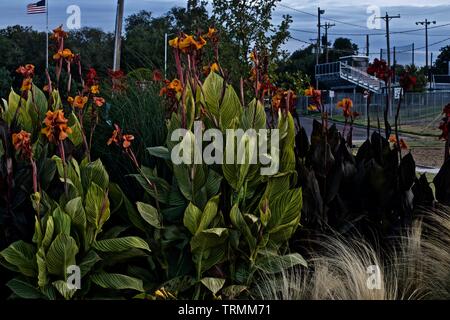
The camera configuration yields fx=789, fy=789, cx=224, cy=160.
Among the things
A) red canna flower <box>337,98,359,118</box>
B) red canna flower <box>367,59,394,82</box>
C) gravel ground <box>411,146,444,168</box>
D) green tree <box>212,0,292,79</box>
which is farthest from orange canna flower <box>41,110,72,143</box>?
gravel ground <box>411,146,444,168</box>

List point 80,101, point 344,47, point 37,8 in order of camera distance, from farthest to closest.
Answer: point 344,47
point 37,8
point 80,101

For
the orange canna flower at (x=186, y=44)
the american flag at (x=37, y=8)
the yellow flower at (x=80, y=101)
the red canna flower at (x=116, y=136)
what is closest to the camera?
the red canna flower at (x=116, y=136)

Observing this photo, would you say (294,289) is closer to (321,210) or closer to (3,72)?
(321,210)

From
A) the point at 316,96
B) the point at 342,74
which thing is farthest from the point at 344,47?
the point at 316,96

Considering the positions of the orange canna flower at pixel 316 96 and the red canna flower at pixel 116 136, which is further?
the orange canna flower at pixel 316 96

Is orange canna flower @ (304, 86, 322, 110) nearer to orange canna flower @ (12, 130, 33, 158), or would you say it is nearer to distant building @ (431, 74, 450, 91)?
orange canna flower @ (12, 130, 33, 158)

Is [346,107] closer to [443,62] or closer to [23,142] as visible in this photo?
[23,142]

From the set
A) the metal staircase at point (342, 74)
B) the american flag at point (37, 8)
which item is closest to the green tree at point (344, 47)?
the metal staircase at point (342, 74)

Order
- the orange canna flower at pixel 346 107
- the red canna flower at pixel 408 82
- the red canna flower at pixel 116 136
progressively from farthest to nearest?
the orange canna flower at pixel 346 107
the red canna flower at pixel 408 82
the red canna flower at pixel 116 136

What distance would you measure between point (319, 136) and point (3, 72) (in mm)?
38901

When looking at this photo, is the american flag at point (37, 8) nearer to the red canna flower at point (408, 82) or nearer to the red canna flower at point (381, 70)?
the red canna flower at point (381, 70)

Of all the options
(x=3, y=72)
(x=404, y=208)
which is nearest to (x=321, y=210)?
(x=404, y=208)

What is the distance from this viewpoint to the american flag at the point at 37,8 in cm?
3086

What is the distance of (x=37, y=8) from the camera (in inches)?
1222
